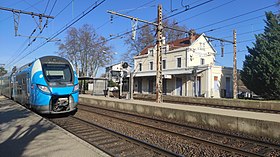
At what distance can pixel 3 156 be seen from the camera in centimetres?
529

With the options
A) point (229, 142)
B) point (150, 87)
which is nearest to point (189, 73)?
point (150, 87)

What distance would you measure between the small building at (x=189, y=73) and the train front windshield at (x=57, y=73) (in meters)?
20.3

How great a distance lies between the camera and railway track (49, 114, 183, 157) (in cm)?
618

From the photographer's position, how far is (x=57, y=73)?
11484 mm

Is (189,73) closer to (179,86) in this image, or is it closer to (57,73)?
(179,86)

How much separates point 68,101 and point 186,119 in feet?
19.1

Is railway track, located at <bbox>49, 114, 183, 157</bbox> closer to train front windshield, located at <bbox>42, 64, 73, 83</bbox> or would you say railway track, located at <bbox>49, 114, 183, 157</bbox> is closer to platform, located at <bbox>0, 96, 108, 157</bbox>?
platform, located at <bbox>0, 96, 108, 157</bbox>

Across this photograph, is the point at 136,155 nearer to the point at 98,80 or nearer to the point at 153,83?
the point at 98,80

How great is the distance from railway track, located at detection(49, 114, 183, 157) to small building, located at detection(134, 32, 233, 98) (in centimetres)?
2185

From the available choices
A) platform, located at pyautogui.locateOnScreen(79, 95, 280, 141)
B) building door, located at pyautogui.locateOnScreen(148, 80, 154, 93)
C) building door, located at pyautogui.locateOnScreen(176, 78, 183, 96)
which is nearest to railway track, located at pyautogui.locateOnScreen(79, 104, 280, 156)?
platform, located at pyautogui.locateOnScreen(79, 95, 280, 141)

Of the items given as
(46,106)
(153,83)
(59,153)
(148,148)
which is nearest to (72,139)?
(59,153)

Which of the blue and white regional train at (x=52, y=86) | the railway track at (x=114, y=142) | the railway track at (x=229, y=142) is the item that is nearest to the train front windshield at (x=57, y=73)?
the blue and white regional train at (x=52, y=86)

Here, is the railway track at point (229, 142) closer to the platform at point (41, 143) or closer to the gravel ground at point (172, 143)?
the gravel ground at point (172, 143)

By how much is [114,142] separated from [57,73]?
227 inches
